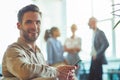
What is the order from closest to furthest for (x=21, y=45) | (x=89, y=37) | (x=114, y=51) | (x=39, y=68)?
(x=39, y=68), (x=21, y=45), (x=114, y=51), (x=89, y=37)

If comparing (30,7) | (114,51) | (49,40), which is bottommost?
(114,51)

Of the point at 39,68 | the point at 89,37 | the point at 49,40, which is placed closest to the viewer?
the point at 39,68

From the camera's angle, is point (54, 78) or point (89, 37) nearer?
Result: point (54, 78)

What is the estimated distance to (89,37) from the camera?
5973mm

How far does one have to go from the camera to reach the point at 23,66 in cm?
102

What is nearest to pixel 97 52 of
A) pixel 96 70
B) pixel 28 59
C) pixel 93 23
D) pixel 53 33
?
pixel 96 70

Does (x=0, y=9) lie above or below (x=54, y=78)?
above

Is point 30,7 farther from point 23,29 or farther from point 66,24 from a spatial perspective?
point 66,24

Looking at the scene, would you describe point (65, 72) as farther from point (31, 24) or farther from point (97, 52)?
point (97, 52)

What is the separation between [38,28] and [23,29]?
0.21 feet

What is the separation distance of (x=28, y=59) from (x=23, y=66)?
0.28 ft

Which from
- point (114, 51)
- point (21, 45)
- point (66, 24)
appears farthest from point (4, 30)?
point (21, 45)

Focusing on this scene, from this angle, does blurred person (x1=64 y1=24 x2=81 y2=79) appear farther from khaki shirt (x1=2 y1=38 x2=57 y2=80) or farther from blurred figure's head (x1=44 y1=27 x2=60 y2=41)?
khaki shirt (x1=2 y1=38 x2=57 y2=80)

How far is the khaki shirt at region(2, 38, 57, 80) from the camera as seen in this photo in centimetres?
102
